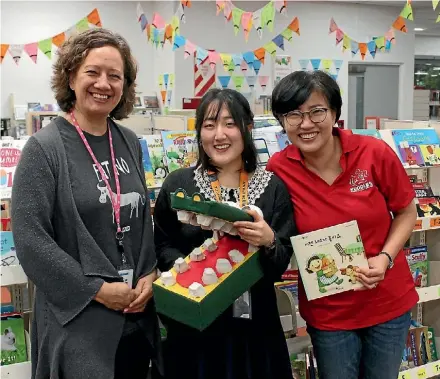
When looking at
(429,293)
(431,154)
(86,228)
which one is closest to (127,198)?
(86,228)

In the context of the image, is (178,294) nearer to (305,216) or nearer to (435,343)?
(305,216)

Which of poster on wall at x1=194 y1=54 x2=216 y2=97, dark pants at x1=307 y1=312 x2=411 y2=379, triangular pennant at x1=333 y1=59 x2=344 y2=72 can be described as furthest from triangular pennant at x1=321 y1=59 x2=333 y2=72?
dark pants at x1=307 y1=312 x2=411 y2=379

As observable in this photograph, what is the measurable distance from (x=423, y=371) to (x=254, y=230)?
2.02 metres

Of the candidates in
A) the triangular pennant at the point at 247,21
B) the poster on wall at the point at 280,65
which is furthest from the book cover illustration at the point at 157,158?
the poster on wall at the point at 280,65

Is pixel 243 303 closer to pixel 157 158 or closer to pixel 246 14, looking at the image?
pixel 157 158

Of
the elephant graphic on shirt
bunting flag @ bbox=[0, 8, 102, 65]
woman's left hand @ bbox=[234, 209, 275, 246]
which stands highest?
→ bunting flag @ bbox=[0, 8, 102, 65]

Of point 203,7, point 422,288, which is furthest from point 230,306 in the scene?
point 203,7

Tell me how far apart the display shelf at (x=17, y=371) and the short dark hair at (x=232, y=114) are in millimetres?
1202

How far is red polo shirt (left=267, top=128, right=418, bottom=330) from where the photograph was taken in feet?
6.14

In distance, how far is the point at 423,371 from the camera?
3.03m

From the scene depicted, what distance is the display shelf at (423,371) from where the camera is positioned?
9.69ft

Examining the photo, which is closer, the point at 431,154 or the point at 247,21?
the point at 431,154

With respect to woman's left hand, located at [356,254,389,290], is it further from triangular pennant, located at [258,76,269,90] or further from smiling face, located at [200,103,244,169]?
triangular pennant, located at [258,76,269,90]

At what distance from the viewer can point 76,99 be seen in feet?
5.67
